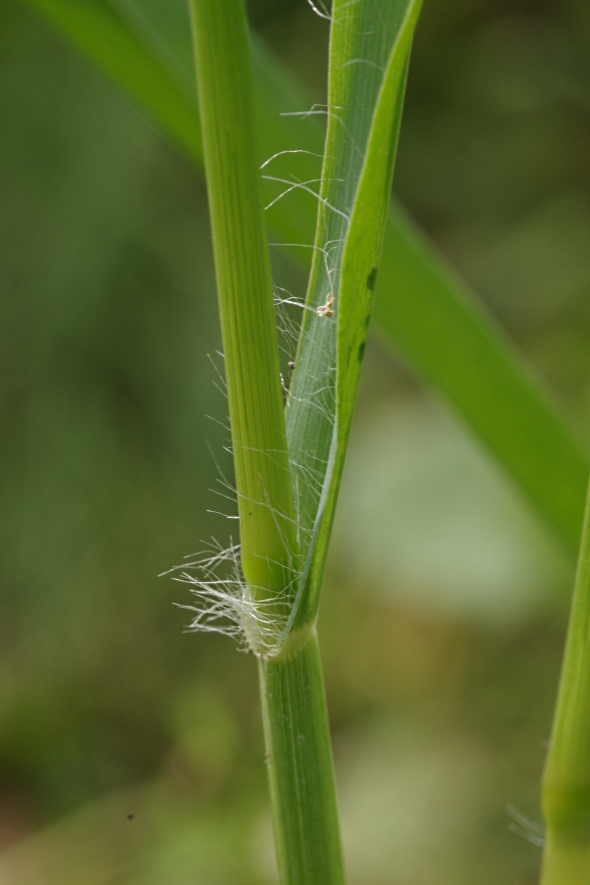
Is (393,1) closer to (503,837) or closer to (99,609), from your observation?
(503,837)

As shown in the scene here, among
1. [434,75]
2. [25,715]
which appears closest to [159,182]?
[434,75]

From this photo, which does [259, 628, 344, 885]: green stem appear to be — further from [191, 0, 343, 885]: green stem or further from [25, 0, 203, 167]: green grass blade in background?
[25, 0, 203, 167]: green grass blade in background

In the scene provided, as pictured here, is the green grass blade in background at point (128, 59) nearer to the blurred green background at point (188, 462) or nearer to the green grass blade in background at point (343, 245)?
the green grass blade in background at point (343, 245)

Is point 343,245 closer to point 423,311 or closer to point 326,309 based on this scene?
point 326,309

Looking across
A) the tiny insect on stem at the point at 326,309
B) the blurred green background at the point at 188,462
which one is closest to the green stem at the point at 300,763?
the tiny insect on stem at the point at 326,309

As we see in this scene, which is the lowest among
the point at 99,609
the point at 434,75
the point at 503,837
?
the point at 503,837

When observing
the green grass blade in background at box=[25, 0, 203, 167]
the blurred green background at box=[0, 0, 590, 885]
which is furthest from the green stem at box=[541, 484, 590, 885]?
the blurred green background at box=[0, 0, 590, 885]
